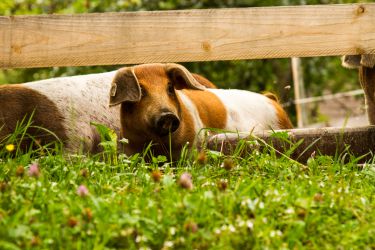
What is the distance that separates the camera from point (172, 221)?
2293mm

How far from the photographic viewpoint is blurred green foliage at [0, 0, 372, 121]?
10.8 metres

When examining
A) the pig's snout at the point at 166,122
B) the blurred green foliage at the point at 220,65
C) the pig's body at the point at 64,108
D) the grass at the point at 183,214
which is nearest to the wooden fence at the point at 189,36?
the pig's snout at the point at 166,122

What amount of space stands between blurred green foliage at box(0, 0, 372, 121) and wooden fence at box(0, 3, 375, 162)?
5990 millimetres

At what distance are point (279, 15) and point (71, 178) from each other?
170 cm

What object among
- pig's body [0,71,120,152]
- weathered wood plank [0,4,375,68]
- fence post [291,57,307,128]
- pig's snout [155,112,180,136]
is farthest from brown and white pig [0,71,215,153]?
fence post [291,57,307,128]

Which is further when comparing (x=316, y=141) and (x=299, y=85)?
(x=299, y=85)

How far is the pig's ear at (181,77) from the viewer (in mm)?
4183

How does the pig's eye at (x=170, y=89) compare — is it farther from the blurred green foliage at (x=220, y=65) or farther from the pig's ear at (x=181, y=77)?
the blurred green foliage at (x=220, y=65)

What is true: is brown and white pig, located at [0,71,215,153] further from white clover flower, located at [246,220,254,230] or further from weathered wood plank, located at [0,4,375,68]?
white clover flower, located at [246,220,254,230]

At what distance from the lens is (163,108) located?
3.96 metres

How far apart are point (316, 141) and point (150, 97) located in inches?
35.1

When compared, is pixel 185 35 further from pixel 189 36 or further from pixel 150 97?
pixel 150 97

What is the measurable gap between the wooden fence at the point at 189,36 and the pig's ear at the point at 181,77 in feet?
0.59

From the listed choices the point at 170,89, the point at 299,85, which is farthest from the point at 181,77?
the point at 299,85
